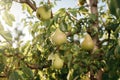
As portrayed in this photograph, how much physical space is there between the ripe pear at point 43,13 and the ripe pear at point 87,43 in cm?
35

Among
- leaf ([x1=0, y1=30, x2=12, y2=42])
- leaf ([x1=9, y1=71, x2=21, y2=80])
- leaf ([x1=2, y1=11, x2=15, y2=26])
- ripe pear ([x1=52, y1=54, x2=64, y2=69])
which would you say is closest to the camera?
leaf ([x1=0, y1=30, x2=12, y2=42])

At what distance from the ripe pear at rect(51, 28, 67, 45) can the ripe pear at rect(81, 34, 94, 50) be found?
0.69 ft

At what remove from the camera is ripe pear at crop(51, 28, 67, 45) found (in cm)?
203

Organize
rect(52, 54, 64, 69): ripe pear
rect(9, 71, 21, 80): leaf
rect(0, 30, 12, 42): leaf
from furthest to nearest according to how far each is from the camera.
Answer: rect(52, 54, 64, 69): ripe pear, rect(9, 71, 21, 80): leaf, rect(0, 30, 12, 42): leaf

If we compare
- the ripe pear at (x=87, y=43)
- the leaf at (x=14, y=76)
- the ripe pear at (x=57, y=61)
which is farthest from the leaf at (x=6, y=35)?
the ripe pear at (x=87, y=43)

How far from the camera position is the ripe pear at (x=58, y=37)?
2.03m

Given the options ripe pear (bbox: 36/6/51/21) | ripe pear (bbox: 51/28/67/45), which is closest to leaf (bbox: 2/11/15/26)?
ripe pear (bbox: 51/28/67/45)

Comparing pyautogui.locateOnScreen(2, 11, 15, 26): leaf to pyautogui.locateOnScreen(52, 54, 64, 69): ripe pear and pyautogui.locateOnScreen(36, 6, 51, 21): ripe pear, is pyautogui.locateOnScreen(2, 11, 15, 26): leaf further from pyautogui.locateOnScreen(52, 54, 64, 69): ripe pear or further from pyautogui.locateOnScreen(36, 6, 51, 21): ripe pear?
pyautogui.locateOnScreen(36, 6, 51, 21): ripe pear

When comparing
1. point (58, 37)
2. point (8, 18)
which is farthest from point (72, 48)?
point (8, 18)

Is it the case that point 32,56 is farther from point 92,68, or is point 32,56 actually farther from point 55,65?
point 92,68

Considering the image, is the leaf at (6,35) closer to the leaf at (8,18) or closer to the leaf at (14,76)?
the leaf at (8,18)

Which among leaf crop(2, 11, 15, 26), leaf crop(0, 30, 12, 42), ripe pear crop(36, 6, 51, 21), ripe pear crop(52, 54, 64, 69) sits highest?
leaf crop(2, 11, 15, 26)

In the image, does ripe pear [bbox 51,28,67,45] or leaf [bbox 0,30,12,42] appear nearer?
leaf [bbox 0,30,12,42]

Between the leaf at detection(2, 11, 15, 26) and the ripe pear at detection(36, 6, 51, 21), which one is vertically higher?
the leaf at detection(2, 11, 15, 26)
